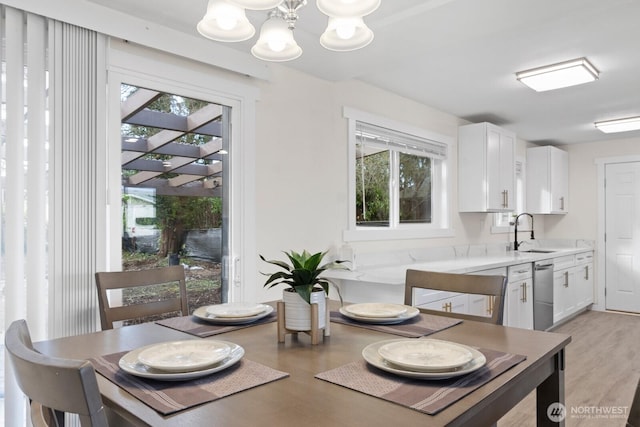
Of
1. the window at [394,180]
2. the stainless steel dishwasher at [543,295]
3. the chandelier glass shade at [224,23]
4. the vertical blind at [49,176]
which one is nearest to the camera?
the chandelier glass shade at [224,23]

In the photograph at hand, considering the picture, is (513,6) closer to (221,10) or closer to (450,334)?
(221,10)

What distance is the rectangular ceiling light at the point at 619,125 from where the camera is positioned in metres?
4.67

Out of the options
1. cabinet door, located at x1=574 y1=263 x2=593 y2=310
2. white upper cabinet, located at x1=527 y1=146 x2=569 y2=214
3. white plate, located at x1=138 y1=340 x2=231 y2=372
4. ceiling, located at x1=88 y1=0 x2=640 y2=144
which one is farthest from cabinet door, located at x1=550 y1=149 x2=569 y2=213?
white plate, located at x1=138 y1=340 x2=231 y2=372

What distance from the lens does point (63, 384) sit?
68 centimetres

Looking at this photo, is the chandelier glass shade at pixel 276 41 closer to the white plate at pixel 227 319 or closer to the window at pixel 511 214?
the white plate at pixel 227 319

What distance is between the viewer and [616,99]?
398cm

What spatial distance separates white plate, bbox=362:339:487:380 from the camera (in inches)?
39.3

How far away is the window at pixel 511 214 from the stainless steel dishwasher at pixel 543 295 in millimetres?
839

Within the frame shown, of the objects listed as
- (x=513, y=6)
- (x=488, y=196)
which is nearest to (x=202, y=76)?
(x=513, y=6)

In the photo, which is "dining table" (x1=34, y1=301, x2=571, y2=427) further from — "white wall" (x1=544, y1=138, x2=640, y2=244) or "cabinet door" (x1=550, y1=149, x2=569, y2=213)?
"white wall" (x1=544, y1=138, x2=640, y2=244)

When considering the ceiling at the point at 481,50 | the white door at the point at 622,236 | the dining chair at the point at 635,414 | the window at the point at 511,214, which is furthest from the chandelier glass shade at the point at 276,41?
the white door at the point at 622,236

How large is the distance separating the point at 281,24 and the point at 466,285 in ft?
4.11

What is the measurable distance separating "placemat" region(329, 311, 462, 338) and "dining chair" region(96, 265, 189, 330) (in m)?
0.73

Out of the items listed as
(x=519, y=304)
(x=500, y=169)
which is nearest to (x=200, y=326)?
(x=519, y=304)
